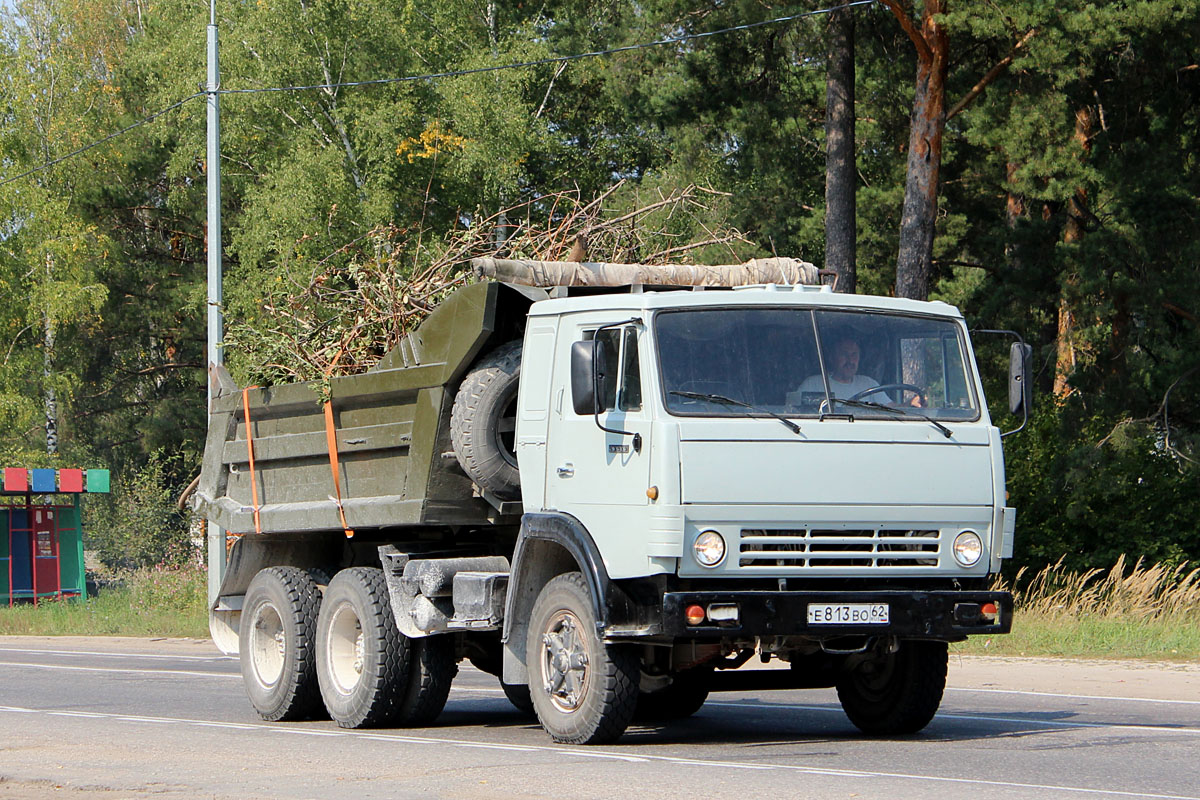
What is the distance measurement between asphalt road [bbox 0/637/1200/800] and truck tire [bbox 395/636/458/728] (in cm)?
19

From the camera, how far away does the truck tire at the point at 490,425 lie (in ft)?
33.8

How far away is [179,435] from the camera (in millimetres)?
50250

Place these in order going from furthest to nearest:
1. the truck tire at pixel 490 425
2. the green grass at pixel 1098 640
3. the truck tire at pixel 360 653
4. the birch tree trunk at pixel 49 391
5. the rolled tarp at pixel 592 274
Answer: the birch tree trunk at pixel 49 391
the green grass at pixel 1098 640
the truck tire at pixel 360 653
the rolled tarp at pixel 592 274
the truck tire at pixel 490 425

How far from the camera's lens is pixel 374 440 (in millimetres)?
11234

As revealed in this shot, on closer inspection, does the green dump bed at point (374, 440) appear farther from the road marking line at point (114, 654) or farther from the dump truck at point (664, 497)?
the road marking line at point (114, 654)

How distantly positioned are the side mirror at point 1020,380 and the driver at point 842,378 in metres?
0.88

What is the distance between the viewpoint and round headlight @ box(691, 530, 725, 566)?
898 cm

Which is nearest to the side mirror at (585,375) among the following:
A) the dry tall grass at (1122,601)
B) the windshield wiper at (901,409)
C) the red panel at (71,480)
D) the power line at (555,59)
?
the windshield wiper at (901,409)

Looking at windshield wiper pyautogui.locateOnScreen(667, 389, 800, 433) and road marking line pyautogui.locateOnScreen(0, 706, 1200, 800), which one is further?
windshield wiper pyautogui.locateOnScreen(667, 389, 800, 433)

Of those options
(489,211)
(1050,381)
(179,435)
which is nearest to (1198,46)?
(1050,381)

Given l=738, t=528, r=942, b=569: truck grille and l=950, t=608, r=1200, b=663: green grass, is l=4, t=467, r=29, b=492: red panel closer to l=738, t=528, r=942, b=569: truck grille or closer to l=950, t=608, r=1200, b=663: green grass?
l=950, t=608, r=1200, b=663: green grass

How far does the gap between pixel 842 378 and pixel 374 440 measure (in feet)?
11.1

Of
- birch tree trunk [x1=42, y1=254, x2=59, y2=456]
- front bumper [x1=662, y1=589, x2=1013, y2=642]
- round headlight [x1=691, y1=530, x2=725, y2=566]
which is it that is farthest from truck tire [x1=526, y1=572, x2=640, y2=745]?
birch tree trunk [x1=42, y1=254, x2=59, y2=456]

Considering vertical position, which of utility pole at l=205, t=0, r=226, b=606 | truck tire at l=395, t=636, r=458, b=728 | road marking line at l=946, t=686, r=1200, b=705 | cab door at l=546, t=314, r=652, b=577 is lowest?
road marking line at l=946, t=686, r=1200, b=705
